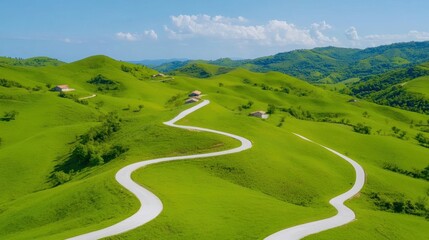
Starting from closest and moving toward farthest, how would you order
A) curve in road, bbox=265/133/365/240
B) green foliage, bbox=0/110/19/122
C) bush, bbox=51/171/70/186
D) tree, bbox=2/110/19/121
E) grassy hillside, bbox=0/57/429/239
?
1. curve in road, bbox=265/133/365/240
2. grassy hillside, bbox=0/57/429/239
3. bush, bbox=51/171/70/186
4. green foliage, bbox=0/110/19/122
5. tree, bbox=2/110/19/121

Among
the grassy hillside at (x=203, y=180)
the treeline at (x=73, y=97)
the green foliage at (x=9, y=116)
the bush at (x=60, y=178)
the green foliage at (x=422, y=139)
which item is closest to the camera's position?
the grassy hillside at (x=203, y=180)

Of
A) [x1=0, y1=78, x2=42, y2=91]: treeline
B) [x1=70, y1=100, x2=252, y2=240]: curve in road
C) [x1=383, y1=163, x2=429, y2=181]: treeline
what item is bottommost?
[x1=383, y1=163, x2=429, y2=181]: treeline

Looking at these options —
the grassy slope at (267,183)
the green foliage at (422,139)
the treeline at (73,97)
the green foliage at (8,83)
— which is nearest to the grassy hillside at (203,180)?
the grassy slope at (267,183)

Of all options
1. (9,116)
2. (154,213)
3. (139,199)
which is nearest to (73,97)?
(9,116)

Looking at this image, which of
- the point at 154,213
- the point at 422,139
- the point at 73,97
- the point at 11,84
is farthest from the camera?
the point at 11,84

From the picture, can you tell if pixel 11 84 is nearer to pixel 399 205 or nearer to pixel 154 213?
pixel 154 213

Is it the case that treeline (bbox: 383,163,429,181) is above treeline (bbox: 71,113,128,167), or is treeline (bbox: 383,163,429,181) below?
below

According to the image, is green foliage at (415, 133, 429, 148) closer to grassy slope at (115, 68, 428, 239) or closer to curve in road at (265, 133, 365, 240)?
grassy slope at (115, 68, 428, 239)

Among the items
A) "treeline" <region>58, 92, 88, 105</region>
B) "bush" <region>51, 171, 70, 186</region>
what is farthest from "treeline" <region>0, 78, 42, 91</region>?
"bush" <region>51, 171, 70, 186</region>

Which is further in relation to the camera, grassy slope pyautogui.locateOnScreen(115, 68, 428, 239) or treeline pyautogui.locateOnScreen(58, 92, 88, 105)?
treeline pyautogui.locateOnScreen(58, 92, 88, 105)

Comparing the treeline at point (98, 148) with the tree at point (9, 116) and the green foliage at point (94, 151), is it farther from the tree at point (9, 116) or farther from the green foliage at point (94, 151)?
the tree at point (9, 116)

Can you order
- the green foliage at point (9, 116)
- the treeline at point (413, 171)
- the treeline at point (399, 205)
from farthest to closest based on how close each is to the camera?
1. the green foliage at point (9, 116)
2. the treeline at point (413, 171)
3. the treeline at point (399, 205)
